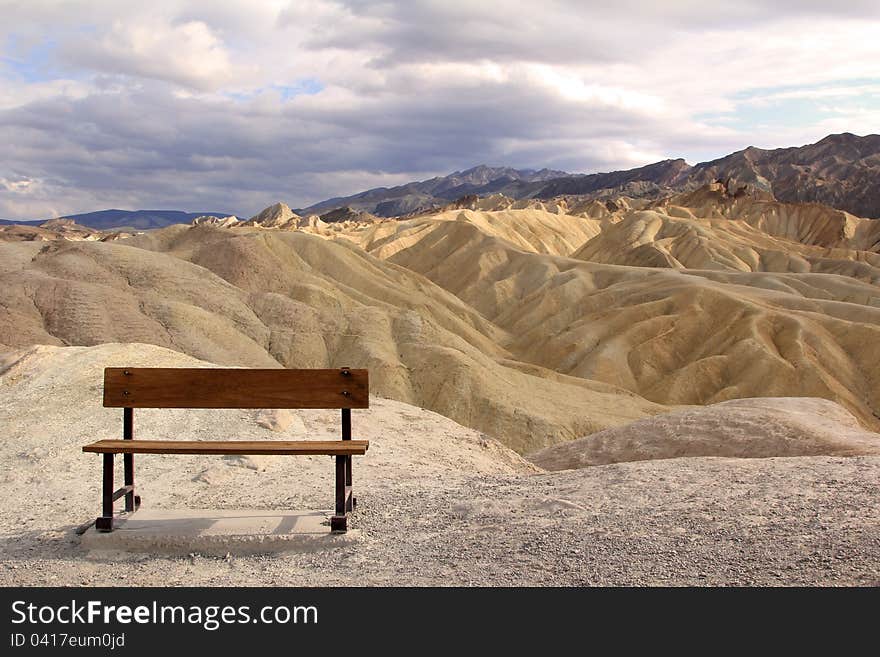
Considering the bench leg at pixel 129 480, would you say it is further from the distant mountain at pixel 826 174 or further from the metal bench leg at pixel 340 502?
the distant mountain at pixel 826 174

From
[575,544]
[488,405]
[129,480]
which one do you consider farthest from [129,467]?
[488,405]

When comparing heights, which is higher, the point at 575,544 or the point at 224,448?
the point at 224,448

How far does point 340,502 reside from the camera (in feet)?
21.5

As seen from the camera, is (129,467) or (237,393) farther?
(129,467)

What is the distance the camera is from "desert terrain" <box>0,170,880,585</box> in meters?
5.97

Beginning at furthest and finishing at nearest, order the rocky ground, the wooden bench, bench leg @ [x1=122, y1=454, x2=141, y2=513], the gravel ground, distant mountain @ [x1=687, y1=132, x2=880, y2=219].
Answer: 1. distant mountain @ [x1=687, y1=132, x2=880, y2=219]
2. bench leg @ [x1=122, y1=454, x2=141, y2=513]
3. the wooden bench
4. the rocky ground
5. the gravel ground

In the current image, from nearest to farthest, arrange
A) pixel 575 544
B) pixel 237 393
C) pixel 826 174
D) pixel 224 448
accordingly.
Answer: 1. pixel 575 544
2. pixel 224 448
3. pixel 237 393
4. pixel 826 174

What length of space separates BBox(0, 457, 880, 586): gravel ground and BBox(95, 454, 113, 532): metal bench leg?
10.7 inches

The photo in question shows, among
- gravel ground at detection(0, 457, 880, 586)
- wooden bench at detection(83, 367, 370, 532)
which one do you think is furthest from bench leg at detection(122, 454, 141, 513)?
gravel ground at detection(0, 457, 880, 586)

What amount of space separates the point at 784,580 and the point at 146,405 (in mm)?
5135

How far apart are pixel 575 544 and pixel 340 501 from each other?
6.24ft

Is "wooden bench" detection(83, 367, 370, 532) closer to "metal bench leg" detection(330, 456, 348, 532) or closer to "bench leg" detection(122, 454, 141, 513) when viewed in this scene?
"metal bench leg" detection(330, 456, 348, 532)

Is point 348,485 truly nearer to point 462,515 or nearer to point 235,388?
point 462,515

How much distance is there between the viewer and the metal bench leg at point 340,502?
21.1 ft
